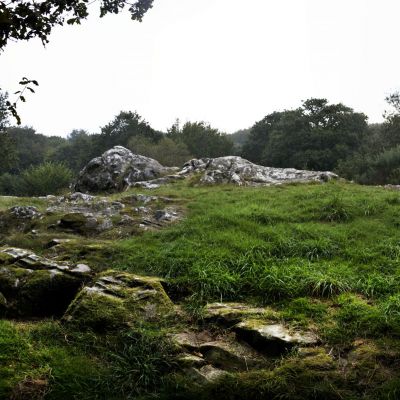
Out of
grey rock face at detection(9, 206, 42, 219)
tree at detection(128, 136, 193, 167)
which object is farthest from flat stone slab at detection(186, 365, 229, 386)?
tree at detection(128, 136, 193, 167)

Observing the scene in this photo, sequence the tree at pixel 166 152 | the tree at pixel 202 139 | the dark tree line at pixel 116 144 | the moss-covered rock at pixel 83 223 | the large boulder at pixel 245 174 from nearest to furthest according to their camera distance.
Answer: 1. the moss-covered rock at pixel 83 223
2. the large boulder at pixel 245 174
3. the tree at pixel 166 152
4. the dark tree line at pixel 116 144
5. the tree at pixel 202 139

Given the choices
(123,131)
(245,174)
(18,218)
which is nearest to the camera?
(18,218)

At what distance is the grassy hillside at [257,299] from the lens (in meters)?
4.73

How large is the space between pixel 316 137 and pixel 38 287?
115 feet

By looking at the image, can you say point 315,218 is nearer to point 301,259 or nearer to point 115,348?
point 301,259

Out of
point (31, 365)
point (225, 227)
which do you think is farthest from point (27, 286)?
point (225, 227)

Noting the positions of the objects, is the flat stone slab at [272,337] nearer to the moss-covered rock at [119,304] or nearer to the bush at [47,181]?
the moss-covered rock at [119,304]

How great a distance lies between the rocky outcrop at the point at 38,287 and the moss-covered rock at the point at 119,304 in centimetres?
63

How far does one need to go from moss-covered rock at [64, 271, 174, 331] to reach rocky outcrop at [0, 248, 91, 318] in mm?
632

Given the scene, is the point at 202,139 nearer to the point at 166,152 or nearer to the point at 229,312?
the point at 166,152

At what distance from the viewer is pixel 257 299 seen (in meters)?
6.69

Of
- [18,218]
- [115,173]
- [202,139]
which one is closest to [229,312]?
[18,218]

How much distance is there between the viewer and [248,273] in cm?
742

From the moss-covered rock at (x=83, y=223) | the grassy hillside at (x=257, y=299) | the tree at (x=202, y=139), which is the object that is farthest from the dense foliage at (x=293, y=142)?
the moss-covered rock at (x=83, y=223)
